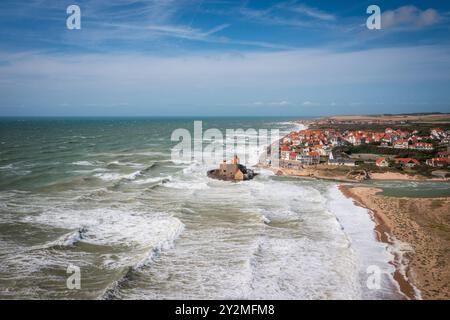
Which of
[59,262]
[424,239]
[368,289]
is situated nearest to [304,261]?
[368,289]

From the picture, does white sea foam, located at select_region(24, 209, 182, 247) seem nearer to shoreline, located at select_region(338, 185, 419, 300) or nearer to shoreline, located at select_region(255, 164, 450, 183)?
shoreline, located at select_region(338, 185, 419, 300)

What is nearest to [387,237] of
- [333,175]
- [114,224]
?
[114,224]

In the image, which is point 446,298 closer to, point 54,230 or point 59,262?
point 59,262

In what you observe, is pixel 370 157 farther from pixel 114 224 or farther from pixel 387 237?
pixel 114 224

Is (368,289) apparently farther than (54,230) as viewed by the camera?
No
